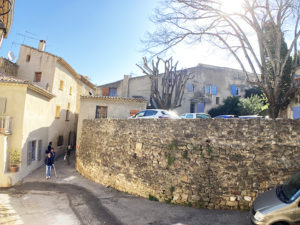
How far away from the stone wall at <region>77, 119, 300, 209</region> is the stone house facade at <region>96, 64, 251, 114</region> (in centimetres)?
1620

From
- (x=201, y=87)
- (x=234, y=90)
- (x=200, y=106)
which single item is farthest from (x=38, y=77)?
(x=234, y=90)

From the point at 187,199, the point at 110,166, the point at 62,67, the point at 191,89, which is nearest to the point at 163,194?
the point at 187,199

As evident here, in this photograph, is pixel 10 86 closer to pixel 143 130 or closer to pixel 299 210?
pixel 143 130

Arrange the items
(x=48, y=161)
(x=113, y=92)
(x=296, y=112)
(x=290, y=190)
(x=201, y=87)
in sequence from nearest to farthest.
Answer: (x=290, y=190) → (x=48, y=161) → (x=296, y=112) → (x=201, y=87) → (x=113, y=92)

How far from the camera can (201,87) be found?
2664 cm

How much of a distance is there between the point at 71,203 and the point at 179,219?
4.97 metres

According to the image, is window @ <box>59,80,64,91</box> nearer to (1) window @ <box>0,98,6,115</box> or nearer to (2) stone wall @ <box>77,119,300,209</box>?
(1) window @ <box>0,98,6,115</box>

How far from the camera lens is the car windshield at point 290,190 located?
198 inches

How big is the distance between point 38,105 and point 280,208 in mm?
14758

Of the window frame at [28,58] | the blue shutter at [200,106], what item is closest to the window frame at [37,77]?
the window frame at [28,58]

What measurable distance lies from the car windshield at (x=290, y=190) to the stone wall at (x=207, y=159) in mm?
1277

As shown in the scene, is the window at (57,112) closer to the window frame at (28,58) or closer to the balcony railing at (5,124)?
the window frame at (28,58)

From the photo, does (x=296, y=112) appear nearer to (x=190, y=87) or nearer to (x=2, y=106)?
(x=190, y=87)

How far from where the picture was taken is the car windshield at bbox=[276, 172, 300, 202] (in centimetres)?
503
